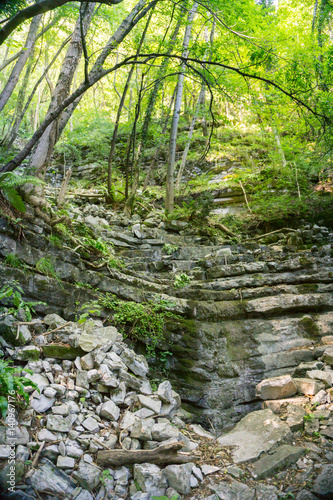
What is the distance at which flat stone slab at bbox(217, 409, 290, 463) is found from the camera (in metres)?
3.38

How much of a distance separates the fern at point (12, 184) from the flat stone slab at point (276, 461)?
4.38 m

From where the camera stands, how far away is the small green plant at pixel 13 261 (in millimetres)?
4230

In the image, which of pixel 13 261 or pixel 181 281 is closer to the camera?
pixel 13 261

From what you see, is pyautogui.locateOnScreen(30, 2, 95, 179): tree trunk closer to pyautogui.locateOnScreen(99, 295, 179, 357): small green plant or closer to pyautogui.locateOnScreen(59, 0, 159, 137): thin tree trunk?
pyautogui.locateOnScreen(59, 0, 159, 137): thin tree trunk

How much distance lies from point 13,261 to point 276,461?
4.00 metres

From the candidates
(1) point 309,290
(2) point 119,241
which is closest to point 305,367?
(1) point 309,290

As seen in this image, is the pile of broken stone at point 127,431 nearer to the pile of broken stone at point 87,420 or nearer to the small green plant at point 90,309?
the pile of broken stone at point 87,420

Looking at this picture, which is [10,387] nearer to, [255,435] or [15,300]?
[15,300]

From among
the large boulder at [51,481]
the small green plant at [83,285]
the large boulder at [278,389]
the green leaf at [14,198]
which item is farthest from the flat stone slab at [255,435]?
the green leaf at [14,198]

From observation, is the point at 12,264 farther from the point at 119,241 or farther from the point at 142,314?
the point at 119,241

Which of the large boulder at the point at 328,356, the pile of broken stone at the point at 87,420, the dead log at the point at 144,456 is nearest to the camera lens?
the pile of broken stone at the point at 87,420

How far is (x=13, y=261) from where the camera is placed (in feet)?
14.0

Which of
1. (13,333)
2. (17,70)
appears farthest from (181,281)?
(17,70)

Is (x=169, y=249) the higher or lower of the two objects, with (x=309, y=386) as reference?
higher
